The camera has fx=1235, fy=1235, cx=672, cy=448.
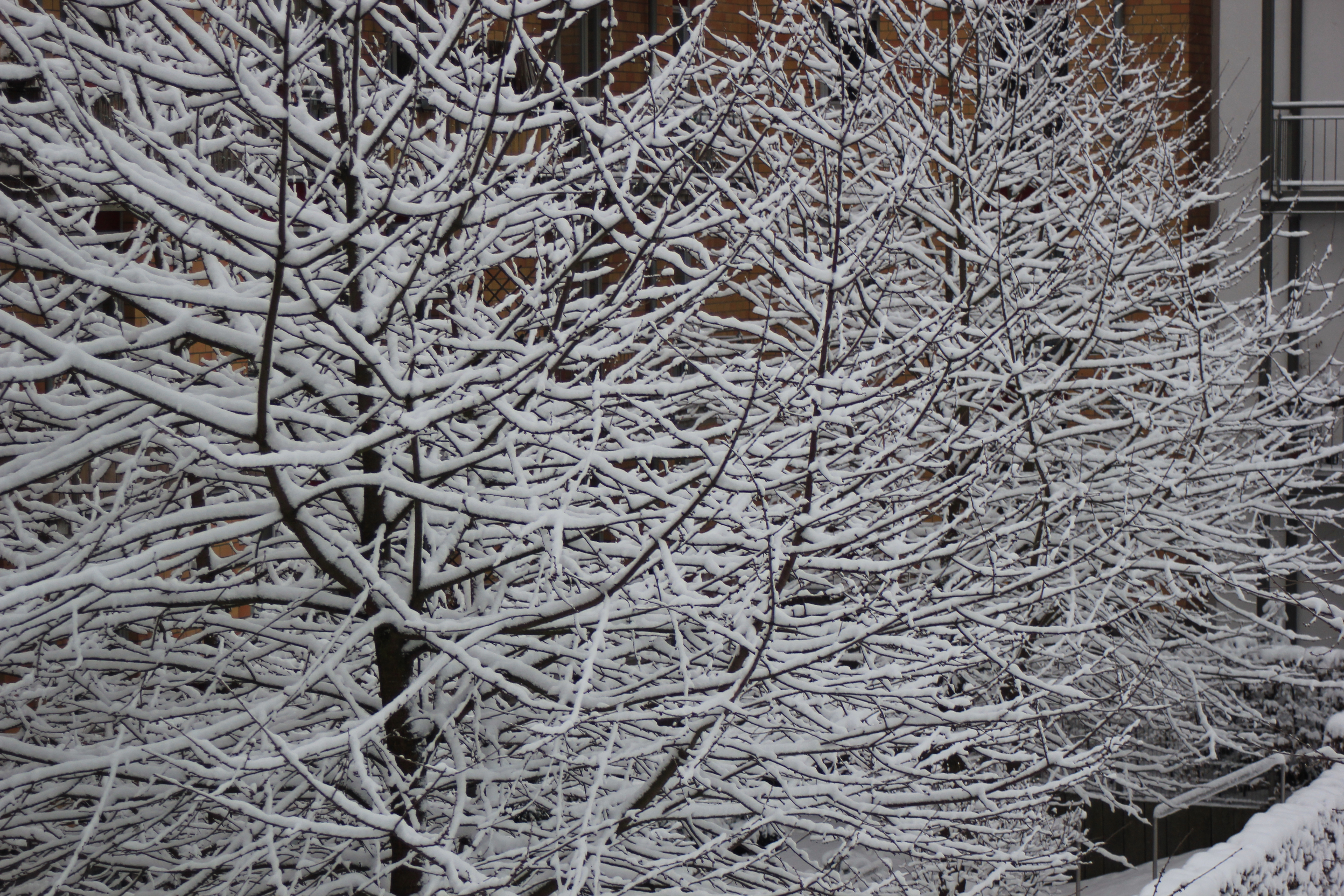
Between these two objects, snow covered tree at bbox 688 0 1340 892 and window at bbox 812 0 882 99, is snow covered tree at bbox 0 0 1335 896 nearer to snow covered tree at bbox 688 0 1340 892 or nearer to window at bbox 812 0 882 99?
snow covered tree at bbox 688 0 1340 892

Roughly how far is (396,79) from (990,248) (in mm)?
4244

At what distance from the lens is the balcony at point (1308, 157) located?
15.6 metres

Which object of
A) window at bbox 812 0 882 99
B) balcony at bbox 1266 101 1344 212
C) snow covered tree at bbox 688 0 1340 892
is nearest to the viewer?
snow covered tree at bbox 688 0 1340 892

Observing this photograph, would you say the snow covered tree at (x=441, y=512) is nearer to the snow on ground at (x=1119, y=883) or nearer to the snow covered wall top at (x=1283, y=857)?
the snow covered wall top at (x=1283, y=857)

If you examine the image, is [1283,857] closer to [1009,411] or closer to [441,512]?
[1009,411]

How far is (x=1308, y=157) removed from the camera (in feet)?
54.7

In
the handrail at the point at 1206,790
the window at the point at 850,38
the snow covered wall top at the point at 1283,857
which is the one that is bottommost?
the snow covered wall top at the point at 1283,857

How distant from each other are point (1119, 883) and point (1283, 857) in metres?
3.32

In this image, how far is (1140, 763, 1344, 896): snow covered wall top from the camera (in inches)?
268

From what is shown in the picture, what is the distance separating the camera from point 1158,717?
33.0 feet

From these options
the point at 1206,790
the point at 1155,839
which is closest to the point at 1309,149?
the point at 1206,790

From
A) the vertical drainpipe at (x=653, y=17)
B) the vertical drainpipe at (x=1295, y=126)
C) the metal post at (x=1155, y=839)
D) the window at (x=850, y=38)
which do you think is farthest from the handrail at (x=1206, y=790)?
the vertical drainpipe at (x=1295, y=126)

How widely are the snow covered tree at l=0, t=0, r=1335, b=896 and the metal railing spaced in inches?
448

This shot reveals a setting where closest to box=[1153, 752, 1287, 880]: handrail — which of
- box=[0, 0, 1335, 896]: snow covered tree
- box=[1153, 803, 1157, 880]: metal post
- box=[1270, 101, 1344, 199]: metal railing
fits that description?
box=[1153, 803, 1157, 880]: metal post
